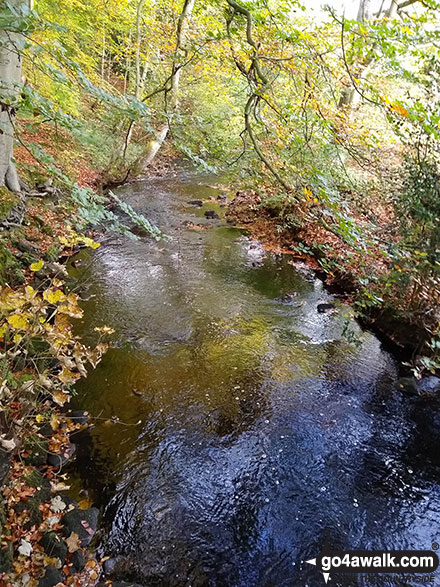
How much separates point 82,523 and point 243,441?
5.98 feet

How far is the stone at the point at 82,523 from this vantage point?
2.92 metres

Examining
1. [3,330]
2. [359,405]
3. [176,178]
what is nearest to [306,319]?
[359,405]

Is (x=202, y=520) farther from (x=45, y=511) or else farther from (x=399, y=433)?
(x=399, y=433)

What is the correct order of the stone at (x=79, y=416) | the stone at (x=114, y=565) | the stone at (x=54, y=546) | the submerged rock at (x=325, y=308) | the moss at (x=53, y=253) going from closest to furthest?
1. the stone at (x=54, y=546)
2. the stone at (x=114, y=565)
3. the stone at (x=79, y=416)
4. the moss at (x=53, y=253)
5. the submerged rock at (x=325, y=308)

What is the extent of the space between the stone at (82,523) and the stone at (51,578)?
1.15 feet

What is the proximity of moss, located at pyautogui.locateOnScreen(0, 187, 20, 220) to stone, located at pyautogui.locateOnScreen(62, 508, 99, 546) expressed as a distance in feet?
16.7

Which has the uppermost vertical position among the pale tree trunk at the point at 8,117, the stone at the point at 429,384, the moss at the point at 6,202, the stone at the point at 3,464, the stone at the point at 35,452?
the pale tree trunk at the point at 8,117

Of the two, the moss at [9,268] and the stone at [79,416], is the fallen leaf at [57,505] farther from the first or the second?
the moss at [9,268]

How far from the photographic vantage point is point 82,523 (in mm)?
3000

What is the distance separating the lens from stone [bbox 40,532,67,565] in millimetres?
2660

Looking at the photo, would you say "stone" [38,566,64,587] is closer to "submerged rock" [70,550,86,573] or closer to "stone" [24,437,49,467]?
"submerged rock" [70,550,86,573]

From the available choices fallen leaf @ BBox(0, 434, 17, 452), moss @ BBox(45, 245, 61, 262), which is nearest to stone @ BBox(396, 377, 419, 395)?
fallen leaf @ BBox(0, 434, 17, 452)

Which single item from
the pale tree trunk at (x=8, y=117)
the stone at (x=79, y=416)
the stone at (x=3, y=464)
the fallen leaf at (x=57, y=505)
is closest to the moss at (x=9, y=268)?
the pale tree trunk at (x=8, y=117)

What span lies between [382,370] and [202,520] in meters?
3.60
